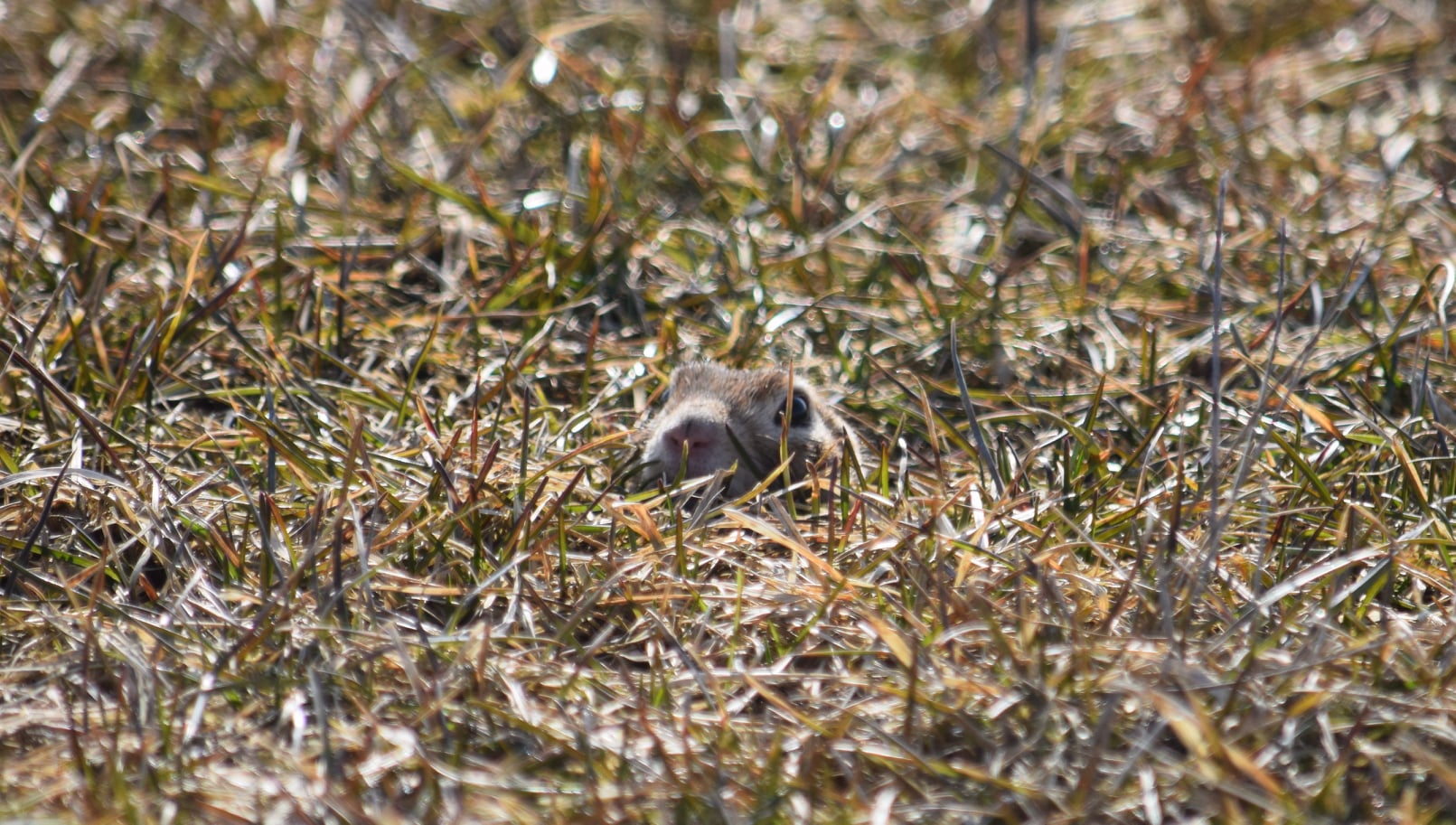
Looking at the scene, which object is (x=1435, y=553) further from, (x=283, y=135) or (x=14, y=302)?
(x=283, y=135)

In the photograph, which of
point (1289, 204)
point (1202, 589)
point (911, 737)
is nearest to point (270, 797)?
point (911, 737)

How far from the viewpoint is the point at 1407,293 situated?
15.8ft

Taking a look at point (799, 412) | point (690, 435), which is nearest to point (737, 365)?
point (799, 412)

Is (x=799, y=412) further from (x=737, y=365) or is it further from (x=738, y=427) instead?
(x=737, y=365)

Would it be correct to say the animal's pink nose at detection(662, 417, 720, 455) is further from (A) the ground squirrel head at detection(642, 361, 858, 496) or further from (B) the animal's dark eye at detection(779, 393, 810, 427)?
(B) the animal's dark eye at detection(779, 393, 810, 427)

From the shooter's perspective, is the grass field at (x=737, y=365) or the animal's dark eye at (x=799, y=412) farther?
the animal's dark eye at (x=799, y=412)

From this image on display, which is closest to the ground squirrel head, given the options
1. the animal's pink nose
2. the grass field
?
the animal's pink nose

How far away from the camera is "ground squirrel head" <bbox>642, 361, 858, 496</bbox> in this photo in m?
3.88

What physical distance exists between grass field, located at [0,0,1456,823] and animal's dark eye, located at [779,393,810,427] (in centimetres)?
25

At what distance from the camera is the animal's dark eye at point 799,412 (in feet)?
13.6

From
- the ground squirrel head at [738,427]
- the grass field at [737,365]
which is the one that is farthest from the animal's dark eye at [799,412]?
the grass field at [737,365]

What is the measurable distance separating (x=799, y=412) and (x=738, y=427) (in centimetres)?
20

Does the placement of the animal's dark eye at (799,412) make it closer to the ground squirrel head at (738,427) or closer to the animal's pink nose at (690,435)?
the ground squirrel head at (738,427)

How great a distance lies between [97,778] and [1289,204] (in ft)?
16.2
